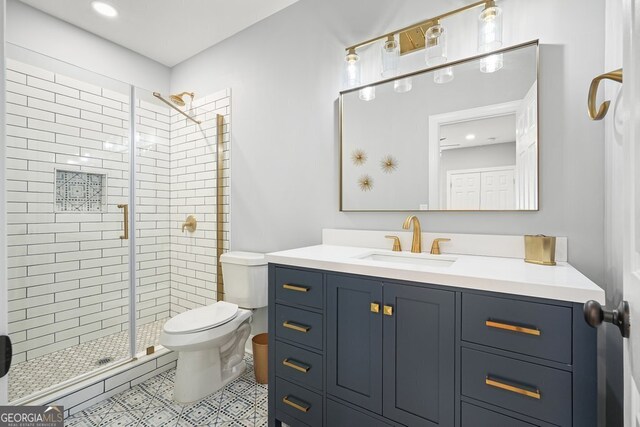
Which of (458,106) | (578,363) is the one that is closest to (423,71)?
(458,106)

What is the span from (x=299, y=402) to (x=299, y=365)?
0.19 meters

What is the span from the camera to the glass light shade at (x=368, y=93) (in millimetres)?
1881

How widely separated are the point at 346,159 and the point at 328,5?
109 cm

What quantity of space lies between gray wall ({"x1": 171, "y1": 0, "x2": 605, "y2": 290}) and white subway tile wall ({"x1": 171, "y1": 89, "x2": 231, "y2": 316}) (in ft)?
0.46

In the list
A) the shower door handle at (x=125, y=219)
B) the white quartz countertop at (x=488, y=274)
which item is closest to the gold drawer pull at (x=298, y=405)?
the white quartz countertop at (x=488, y=274)

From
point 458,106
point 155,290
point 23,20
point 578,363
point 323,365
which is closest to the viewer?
point 578,363

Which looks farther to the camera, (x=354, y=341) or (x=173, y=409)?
(x=173, y=409)

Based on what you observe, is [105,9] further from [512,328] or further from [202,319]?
[512,328]

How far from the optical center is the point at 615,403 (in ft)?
3.91

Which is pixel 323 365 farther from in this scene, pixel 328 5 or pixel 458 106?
pixel 328 5

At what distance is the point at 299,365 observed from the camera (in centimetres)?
147

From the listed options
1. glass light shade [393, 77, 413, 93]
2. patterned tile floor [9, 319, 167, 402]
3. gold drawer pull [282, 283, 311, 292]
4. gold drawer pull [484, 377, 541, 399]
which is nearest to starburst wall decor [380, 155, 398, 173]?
glass light shade [393, 77, 413, 93]

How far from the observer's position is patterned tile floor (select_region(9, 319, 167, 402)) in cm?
179

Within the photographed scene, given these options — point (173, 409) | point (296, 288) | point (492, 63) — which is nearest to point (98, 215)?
point (173, 409)
